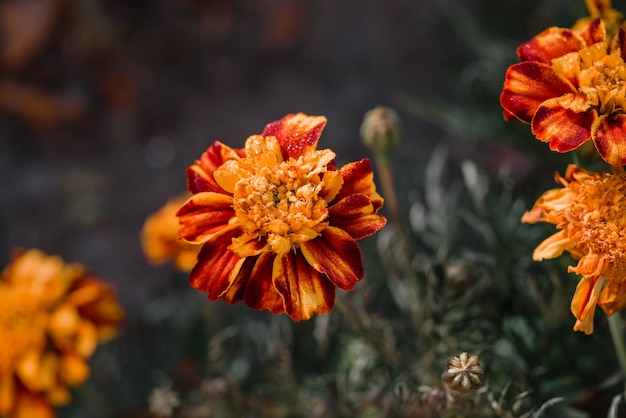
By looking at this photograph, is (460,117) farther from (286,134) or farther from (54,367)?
(54,367)

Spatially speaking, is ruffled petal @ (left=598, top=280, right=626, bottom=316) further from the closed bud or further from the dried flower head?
the closed bud

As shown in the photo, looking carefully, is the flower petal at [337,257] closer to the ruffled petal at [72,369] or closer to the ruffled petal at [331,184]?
the ruffled petal at [331,184]

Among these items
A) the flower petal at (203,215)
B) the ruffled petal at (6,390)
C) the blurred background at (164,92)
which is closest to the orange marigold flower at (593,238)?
the flower petal at (203,215)

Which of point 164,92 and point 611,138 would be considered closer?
point 611,138

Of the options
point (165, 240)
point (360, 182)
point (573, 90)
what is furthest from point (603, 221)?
point (165, 240)

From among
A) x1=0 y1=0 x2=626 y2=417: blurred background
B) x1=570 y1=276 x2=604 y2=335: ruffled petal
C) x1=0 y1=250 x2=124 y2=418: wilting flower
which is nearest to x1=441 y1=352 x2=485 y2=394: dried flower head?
x1=570 y1=276 x2=604 y2=335: ruffled petal

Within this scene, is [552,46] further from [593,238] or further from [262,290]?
[262,290]

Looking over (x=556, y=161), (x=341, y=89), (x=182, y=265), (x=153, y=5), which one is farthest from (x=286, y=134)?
(x=153, y=5)
